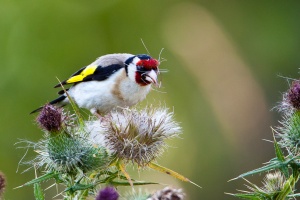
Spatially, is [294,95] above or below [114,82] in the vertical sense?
below

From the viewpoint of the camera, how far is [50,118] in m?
5.85

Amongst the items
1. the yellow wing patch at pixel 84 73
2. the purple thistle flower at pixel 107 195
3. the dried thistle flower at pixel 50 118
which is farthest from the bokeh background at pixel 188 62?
the purple thistle flower at pixel 107 195

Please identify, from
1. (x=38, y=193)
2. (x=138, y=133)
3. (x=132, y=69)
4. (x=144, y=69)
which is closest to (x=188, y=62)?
(x=132, y=69)

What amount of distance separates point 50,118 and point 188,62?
36.7 feet

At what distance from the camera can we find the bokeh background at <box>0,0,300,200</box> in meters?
14.9

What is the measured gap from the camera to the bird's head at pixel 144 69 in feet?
22.8

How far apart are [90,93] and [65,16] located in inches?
341

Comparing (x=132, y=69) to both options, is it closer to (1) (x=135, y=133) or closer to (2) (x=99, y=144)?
(1) (x=135, y=133)

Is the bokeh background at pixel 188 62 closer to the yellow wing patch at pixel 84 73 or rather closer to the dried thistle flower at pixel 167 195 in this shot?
the yellow wing patch at pixel 84 73

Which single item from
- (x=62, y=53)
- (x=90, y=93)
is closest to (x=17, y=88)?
(x=62, y=53)

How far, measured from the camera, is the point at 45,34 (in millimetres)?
15742

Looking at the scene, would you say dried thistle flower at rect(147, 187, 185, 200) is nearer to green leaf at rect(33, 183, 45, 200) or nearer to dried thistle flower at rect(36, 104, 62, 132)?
green leaf at rect(33, 183, 45, 200)

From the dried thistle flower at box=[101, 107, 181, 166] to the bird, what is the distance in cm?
72

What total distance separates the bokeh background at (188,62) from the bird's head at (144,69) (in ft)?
23.5
